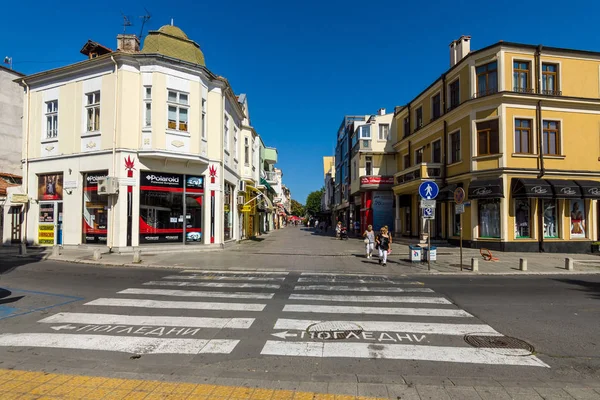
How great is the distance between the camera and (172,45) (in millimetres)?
18141

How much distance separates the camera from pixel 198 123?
59.0ft

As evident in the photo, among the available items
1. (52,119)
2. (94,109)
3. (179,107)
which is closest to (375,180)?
(179,107)

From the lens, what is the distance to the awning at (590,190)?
19000mm

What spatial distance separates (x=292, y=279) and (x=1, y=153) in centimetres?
2322

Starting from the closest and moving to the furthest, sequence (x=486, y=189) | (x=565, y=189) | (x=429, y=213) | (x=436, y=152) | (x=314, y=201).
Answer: (x=429, y=213)
(x=565, y=189)
(x=486, y=189)
(x=436, y=152)
(x=314, y=201)

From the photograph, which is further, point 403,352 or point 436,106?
point 436,106

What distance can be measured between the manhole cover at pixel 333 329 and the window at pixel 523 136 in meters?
18.5

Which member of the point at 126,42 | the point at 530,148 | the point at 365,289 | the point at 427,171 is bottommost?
the point at 365,289

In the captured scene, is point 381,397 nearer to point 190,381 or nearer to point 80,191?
point 190,381

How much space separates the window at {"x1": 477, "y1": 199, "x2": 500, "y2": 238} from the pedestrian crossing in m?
13.2

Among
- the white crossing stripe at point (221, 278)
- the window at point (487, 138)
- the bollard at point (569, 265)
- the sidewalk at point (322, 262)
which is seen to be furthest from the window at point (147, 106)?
the bollard at point (569, 265)

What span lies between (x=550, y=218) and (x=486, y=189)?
4385mm

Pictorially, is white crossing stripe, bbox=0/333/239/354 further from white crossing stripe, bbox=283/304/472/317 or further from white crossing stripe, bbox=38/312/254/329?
white crossing stripe, bbox=283/304/472/317

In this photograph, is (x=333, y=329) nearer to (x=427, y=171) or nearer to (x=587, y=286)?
(x=587, y=286)
